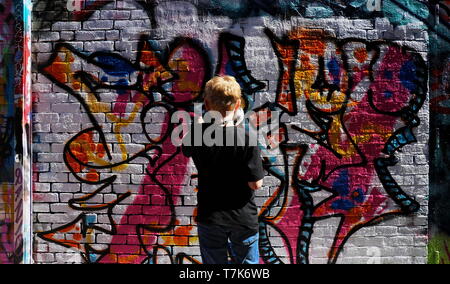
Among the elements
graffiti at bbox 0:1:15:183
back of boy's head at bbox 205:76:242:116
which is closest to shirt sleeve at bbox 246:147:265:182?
back of boy's head at bbox 205:76:242:116

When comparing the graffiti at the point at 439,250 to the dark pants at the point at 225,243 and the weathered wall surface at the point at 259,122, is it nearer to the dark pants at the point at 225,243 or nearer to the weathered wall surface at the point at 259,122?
the weathered wall surface at the point at 259,122

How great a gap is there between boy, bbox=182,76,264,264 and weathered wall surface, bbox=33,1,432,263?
1171mm

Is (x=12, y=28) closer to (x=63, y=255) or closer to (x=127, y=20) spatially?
(x=127, y=20)

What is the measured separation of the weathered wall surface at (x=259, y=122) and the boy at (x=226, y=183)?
46.1 inches

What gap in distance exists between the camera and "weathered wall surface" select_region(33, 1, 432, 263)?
409 cm

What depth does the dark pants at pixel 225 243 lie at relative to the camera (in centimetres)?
297

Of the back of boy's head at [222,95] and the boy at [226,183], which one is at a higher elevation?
the back of boy's head at [222,95]

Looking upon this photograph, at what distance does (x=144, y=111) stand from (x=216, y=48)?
2.45 ft

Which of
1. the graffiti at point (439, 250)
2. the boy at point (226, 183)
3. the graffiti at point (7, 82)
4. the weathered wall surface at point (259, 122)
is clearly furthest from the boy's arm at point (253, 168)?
the graffiti at point (7, 82)

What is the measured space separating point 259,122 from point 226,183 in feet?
4.18

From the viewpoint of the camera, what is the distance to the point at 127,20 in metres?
4.13

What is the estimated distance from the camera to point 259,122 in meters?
4.13

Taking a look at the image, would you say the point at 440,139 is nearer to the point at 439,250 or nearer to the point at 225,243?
the point at 439,250
